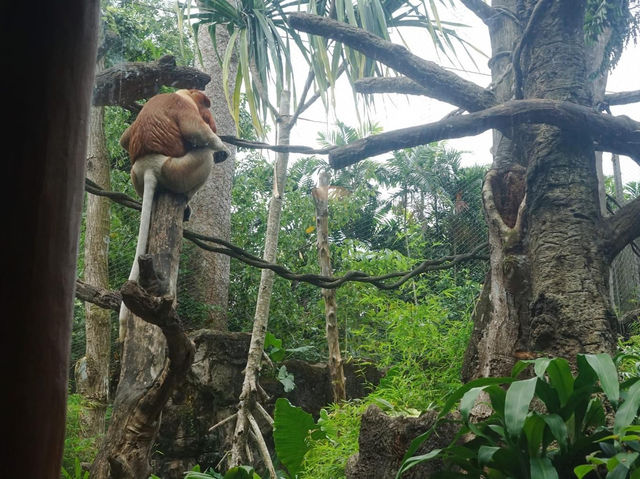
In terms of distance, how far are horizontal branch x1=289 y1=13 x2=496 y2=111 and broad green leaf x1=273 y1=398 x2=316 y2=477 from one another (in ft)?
5.45

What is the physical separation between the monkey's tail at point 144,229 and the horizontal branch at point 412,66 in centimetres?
103

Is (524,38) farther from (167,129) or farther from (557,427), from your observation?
(167,129)

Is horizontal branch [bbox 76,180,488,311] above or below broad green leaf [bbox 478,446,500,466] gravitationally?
above

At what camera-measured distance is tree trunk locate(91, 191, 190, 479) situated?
2.15m

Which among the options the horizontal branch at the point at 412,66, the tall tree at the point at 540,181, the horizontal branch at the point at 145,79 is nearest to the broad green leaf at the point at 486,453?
the tall tree at the point at 540,181

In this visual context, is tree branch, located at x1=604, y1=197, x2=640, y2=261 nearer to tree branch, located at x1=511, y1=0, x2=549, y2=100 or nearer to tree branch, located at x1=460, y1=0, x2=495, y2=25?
tree branch, located at x1=511, y1=0, x2=549, y2=100

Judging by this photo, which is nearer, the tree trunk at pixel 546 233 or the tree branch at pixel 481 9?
the tree trunk at pixel 546 233

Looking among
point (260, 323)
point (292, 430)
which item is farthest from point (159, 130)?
point (292, 430)

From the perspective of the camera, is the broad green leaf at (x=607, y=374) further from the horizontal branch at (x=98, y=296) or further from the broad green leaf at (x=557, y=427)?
the horizontal branch at (x=98, y=296)

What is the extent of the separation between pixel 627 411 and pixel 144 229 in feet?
6.61

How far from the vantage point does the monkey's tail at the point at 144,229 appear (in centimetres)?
244

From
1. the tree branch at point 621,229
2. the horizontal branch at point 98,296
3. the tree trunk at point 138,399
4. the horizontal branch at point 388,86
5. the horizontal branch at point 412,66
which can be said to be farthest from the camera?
the horizontal branch at point 388,86

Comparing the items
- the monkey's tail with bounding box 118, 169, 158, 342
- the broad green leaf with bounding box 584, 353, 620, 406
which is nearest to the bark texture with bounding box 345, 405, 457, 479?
the broad green leaf with bounding box 584, 353, 620, 406

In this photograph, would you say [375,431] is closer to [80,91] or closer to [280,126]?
[80,91]
